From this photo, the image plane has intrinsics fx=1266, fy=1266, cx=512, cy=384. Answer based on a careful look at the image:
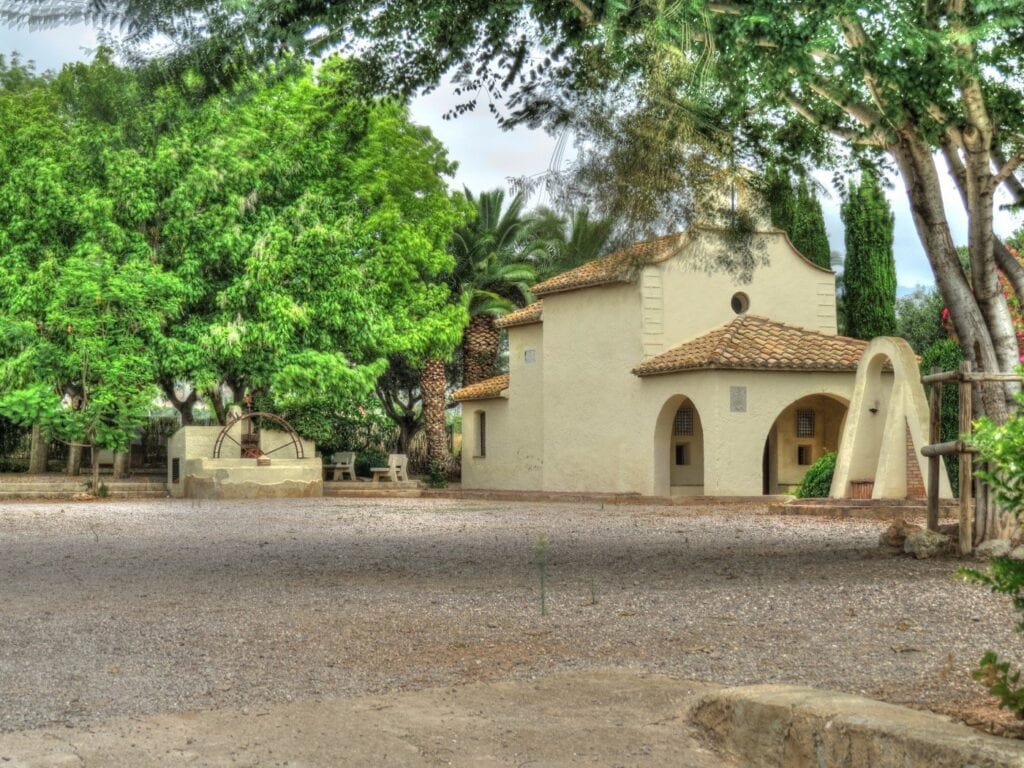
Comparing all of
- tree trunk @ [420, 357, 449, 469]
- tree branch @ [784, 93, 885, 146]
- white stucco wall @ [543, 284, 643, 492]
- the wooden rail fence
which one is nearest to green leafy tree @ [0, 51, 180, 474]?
white stucco wall @ [543, 284, 643, 492]

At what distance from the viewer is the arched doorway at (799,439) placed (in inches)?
1150

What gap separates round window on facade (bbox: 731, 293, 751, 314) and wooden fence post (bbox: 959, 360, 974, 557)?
18090mm

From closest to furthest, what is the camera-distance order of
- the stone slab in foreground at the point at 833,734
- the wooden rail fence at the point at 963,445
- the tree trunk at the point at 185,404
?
the stone slab in foreground at the point at 833,734 → the wooden rail fence at the point at 963,445 → the tree trunk at the point at 185,404

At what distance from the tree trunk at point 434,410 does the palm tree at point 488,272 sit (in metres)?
1.78

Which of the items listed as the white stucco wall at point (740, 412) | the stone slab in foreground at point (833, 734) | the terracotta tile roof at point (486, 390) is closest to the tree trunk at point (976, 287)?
the stone slab in foreground at point (833, 734)

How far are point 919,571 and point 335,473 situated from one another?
2491 cm

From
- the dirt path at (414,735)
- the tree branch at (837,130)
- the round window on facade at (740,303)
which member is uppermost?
the round window on facade at (740,303)

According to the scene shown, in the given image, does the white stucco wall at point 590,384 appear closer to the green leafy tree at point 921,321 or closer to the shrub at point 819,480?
the shrub at point 819,480

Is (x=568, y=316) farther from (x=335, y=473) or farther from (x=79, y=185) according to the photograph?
(x=79, y=185)

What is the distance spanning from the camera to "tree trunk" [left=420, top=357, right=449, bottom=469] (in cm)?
3741

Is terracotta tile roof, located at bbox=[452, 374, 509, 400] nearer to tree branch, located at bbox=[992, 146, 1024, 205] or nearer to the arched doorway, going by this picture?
the arched doorway

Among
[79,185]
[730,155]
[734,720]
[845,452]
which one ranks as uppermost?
[79,185]

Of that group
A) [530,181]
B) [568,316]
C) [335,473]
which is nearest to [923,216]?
[530,181]

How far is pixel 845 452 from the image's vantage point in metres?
19.5
